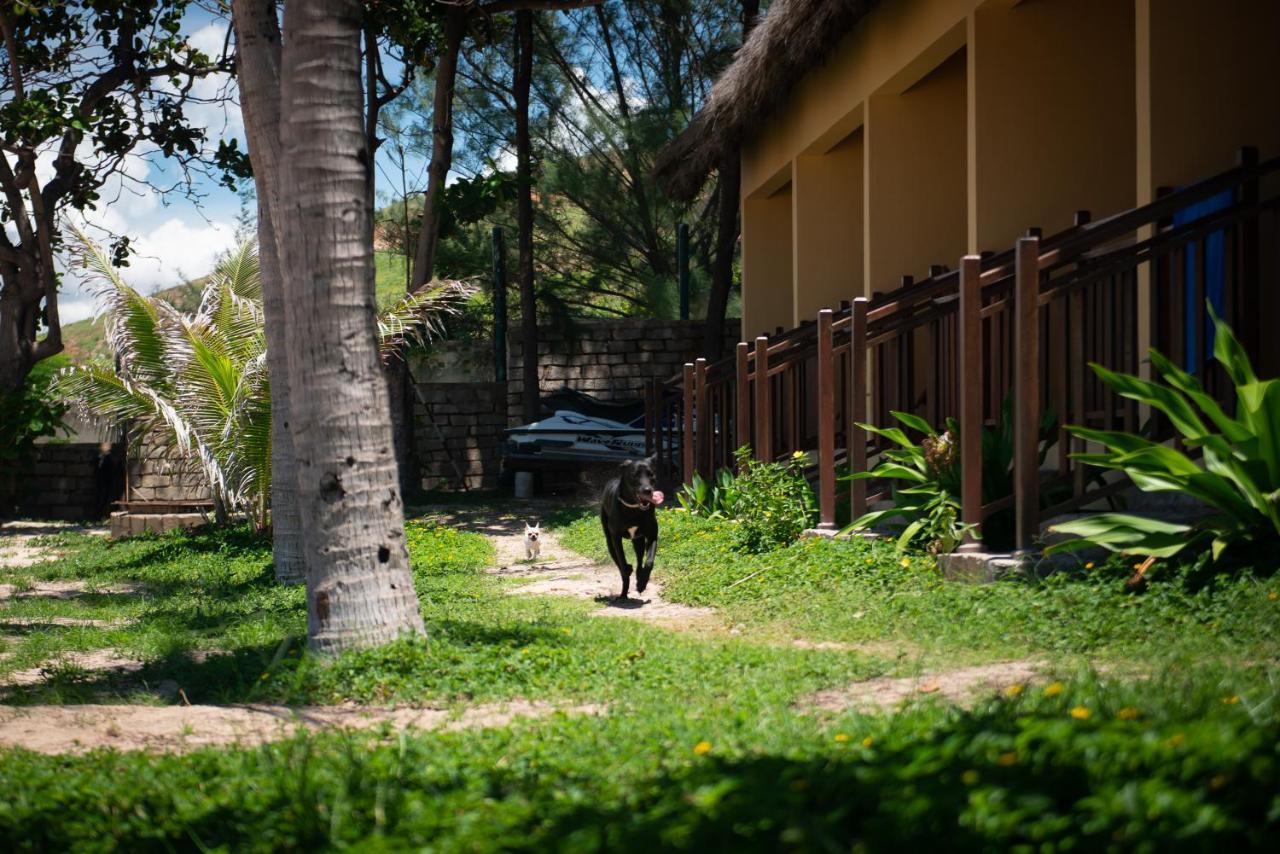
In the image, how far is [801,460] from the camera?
10188 mm

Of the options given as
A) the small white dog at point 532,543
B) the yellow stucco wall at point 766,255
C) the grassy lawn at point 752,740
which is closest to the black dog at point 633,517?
the grassy lawn at point 752,740

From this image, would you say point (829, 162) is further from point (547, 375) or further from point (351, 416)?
point (351, 416)

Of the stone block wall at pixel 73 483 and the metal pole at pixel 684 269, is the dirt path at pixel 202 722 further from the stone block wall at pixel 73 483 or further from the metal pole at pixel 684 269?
the metal pole at pixel 684 269

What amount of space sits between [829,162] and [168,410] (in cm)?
794

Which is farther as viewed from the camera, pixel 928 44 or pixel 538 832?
pixel 928 44

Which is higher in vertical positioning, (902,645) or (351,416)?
(351,416)

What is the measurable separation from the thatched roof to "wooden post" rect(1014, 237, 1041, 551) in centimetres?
511

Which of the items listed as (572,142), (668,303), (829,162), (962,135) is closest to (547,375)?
(668,303)

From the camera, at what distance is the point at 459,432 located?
2122 centimetres

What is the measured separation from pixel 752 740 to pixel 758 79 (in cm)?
998

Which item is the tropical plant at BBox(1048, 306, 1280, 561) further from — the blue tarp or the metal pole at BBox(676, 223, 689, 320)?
the metal pole at BBox(676, 223, 689, 320)

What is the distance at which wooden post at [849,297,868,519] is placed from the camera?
8.75 meters

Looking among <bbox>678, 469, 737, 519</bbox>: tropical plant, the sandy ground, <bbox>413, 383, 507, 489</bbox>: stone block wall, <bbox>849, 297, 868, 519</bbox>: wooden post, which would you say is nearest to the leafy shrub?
<bbox>849, 297, 868, 519</bbox>: wooden post

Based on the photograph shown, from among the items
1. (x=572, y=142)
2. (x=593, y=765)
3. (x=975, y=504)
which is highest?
(x=572, y=142)
